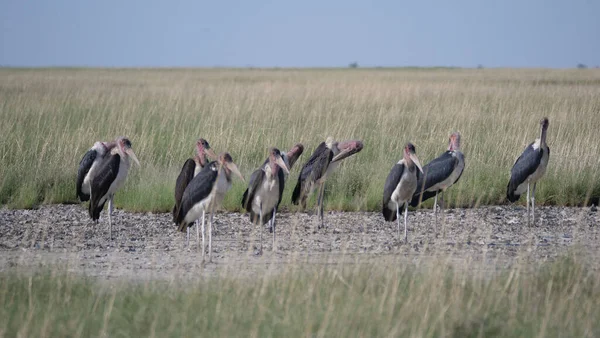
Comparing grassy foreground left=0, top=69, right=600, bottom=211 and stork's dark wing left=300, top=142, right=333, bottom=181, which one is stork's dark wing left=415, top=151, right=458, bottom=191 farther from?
stork's dark wing left=300, top=142, right=333, bottom=181

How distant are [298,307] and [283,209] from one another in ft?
17.3

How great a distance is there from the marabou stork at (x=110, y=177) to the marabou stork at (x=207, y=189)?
1214 mm

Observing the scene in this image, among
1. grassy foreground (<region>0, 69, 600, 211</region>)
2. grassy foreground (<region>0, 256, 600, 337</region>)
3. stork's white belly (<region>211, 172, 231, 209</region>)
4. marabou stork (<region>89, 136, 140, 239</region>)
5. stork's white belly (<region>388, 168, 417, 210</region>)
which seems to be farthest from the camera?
grassy foreground (<region>0, 69, 600, 211</region>)

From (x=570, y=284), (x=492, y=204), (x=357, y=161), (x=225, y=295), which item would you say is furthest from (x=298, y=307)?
(x=357, y=161)

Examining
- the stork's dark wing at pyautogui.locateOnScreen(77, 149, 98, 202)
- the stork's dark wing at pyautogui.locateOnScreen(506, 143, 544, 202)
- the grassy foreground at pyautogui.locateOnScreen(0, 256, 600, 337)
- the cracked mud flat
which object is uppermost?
the stork's dark wing at pyautogui.locateOnScreen(506, 143, 544, 202)

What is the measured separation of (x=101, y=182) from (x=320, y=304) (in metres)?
4.33

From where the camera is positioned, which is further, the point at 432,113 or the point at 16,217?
the point at 432,113

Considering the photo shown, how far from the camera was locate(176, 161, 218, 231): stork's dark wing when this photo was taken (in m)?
8.27

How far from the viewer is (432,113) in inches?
769

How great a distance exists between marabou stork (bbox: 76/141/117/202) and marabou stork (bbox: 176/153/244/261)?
6.18 feet

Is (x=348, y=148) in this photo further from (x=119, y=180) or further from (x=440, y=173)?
(x=119, y=180)

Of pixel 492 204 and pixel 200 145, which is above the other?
pixel 200 145

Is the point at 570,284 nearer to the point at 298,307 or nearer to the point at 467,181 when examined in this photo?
the point at 298,307

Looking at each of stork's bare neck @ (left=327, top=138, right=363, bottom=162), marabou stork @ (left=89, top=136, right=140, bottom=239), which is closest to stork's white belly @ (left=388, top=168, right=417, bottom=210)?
stork's bare neck @ (left=327, top=138, right=363, bottom=162)
